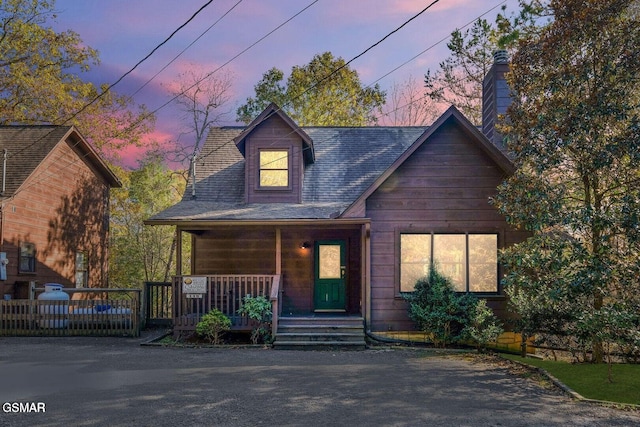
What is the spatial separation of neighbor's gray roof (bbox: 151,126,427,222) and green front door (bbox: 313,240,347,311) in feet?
4.32

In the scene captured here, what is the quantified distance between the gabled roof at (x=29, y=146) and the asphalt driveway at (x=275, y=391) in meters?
8.36

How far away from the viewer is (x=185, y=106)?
104 ft

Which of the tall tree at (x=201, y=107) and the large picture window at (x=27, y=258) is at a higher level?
the tall tree at (x=201, y=107)

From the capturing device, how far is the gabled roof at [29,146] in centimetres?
1862

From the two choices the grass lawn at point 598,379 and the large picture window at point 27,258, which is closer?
the grass lawn at point 598,379

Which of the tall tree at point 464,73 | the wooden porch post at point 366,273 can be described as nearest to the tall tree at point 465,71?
the tall tree at point 464,73

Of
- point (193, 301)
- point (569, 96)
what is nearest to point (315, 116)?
point (193, 301)

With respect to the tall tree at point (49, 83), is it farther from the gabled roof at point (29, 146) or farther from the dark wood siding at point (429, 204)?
the dark wood siding at point (429, 204)

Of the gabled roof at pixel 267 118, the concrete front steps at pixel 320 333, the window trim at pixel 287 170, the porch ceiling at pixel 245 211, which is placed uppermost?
the gabled roof at pixel 267 118

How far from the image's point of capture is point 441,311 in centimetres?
1261

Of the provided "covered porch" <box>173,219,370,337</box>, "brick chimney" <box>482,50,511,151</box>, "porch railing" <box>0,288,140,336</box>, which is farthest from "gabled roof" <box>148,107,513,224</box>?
"porch railing" <box>0,288,140,336</box>

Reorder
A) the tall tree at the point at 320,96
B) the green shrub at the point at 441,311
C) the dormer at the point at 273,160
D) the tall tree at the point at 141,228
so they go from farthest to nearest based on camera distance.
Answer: the tall tree at the point at 141,228 < the tall tree at the point at 320,96 < the dormer at the point at 273,160 < the green shrub at the point at 441,311

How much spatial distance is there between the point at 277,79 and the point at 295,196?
63.1 feet

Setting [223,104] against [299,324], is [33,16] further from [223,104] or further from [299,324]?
[299,324]
